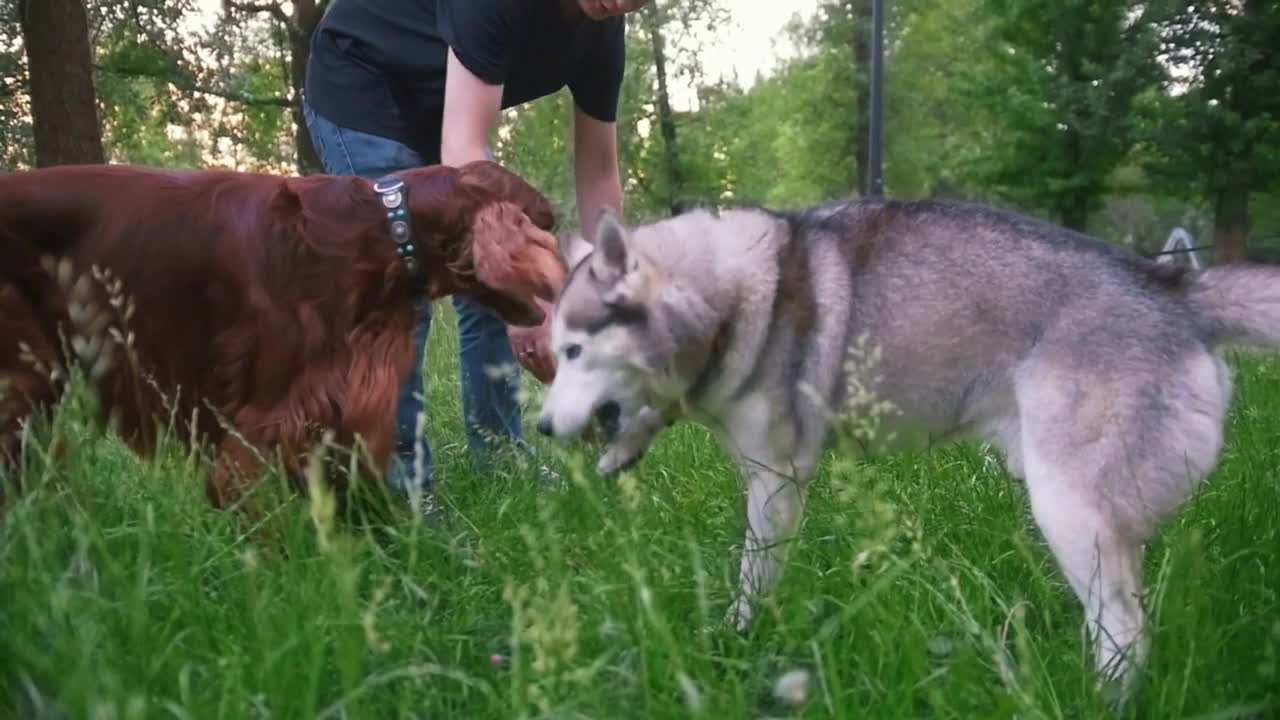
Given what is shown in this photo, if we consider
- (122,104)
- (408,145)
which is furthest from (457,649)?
(122,104)

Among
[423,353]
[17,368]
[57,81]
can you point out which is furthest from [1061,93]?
[17,368]

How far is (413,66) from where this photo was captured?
395 centimetres

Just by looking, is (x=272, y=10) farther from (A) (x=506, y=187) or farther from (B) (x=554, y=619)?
(B) (x=554, y=619)

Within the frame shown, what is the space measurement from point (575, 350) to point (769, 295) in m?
0.59

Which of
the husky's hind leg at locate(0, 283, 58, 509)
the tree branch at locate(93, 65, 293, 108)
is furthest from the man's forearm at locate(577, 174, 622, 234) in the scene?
the tree branch at locate(93, 65, 293, 108)

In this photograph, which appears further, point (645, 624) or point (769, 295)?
point (769, 295)

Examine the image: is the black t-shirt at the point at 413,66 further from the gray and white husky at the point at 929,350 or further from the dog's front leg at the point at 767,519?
the dog's front leg at the point at 767,519

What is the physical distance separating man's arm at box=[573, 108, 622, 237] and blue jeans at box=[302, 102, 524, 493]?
2.01 feet

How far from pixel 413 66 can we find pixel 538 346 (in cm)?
117

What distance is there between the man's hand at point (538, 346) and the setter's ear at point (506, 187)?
30 cm

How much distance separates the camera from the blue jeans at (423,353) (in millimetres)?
3833

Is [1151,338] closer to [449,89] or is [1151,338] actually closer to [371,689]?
[371,689]

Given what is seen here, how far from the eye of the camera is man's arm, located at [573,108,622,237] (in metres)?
4.32

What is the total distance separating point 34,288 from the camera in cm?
303
